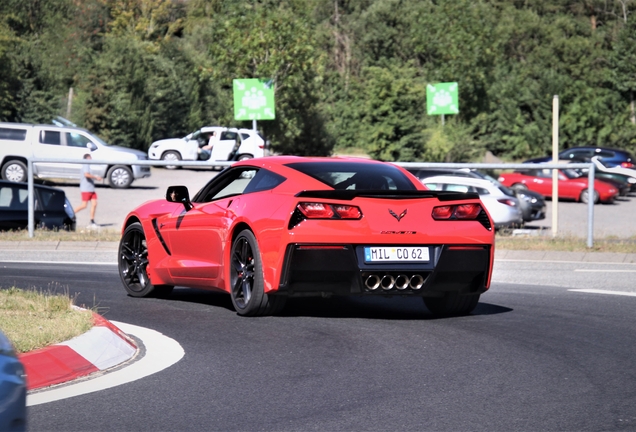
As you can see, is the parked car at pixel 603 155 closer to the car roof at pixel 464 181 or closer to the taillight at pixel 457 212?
the car roof at pixel 464 181

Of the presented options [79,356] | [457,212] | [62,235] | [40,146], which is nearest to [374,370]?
[79,356]

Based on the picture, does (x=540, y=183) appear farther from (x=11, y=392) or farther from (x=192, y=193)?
(x=11, y=392)

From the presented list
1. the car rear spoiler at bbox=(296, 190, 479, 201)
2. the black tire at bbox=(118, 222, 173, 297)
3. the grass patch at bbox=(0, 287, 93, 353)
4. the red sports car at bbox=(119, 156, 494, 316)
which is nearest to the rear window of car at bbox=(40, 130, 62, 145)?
the black tire at bbox=(118, 222, 173, 297)

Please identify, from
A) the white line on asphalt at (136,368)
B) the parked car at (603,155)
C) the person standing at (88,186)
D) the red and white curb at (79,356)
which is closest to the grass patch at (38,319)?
the red and white curb at (79,356)

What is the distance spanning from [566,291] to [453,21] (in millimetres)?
50714

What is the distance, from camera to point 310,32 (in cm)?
4591

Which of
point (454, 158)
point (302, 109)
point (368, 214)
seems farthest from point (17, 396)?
point (302, 109)

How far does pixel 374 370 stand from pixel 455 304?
2.83m

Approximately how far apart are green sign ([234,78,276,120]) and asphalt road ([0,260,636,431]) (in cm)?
2319

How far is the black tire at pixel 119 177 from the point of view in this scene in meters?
21.5

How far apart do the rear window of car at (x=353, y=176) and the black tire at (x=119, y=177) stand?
39.9ft

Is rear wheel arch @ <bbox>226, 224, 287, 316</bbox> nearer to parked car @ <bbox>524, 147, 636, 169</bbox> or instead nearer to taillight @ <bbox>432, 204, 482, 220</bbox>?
taillight @ <bbox>432, 204, 482, 220</bbox>

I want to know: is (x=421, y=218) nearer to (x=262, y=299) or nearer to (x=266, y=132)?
(x=262, y=299)

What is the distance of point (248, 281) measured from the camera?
868 cm
